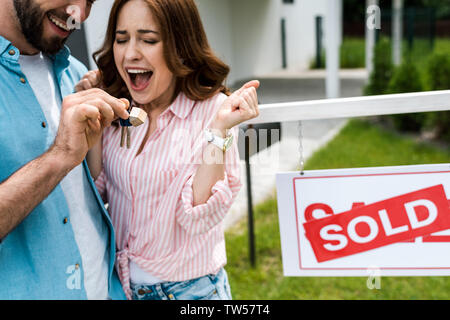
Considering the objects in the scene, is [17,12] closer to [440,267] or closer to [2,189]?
[2,189]

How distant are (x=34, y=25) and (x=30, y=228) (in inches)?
23.3

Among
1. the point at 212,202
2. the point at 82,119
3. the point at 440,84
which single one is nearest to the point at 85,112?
the point at 82,119

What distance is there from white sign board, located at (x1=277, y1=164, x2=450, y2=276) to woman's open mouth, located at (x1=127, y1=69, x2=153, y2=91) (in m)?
0.53

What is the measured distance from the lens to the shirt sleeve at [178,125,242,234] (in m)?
1.42

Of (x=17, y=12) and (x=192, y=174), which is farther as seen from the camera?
(x=192, y=174)

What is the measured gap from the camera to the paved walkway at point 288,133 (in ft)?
5.12

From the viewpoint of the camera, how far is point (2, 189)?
1171 millimetres

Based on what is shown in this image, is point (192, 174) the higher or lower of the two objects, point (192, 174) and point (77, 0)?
the lower

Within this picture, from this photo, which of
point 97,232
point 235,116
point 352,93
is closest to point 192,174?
point 235,116

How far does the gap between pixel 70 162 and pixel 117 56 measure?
422 millimetres

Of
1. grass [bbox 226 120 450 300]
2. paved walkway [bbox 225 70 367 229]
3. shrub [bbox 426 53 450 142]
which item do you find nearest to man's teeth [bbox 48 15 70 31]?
paved walkway [bbox 225 70 367 229]

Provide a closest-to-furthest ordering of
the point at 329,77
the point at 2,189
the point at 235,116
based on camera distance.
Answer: the point at 2,189 < the point at 235,116 < the point at 329,77

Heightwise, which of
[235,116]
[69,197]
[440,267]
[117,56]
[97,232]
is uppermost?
[117,56]

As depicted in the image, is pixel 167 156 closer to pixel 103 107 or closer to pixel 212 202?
pixel 212 202
